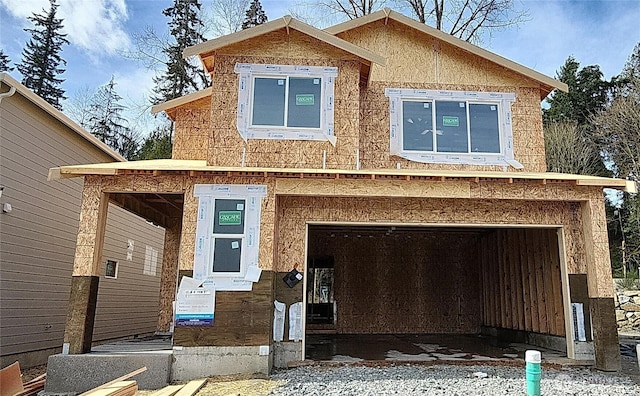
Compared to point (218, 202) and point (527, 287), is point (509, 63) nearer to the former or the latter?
point (527, 287)

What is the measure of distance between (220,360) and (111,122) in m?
25.0

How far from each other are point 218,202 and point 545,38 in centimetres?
1427

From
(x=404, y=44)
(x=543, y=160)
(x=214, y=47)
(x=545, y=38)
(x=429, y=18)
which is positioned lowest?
(x=543, y=160)

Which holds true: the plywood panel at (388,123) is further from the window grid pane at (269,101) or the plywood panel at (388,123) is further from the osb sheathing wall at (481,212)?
the window grid pane at (269,101)

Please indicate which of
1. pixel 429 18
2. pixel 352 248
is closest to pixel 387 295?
pixel 352 248

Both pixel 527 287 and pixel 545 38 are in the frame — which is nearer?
pixel 527 287


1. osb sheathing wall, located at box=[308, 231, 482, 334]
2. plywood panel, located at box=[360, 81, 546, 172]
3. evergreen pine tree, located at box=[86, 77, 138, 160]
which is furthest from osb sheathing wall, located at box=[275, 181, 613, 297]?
evergreen pine tree, located at box=[86, 77, 138, 160]

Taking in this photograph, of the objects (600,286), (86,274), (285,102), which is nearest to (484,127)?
(600,286)

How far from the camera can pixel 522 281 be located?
11.6 metres

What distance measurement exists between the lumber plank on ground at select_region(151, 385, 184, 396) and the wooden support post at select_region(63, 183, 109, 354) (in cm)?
159

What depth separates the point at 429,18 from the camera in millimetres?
19984

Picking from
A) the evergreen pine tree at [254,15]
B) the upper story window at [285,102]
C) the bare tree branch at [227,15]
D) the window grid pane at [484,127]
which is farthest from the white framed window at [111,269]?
the evergreen pine tree at [254,15]

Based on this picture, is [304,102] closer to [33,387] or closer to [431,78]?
[431,78]

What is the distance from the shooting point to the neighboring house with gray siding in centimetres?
859
